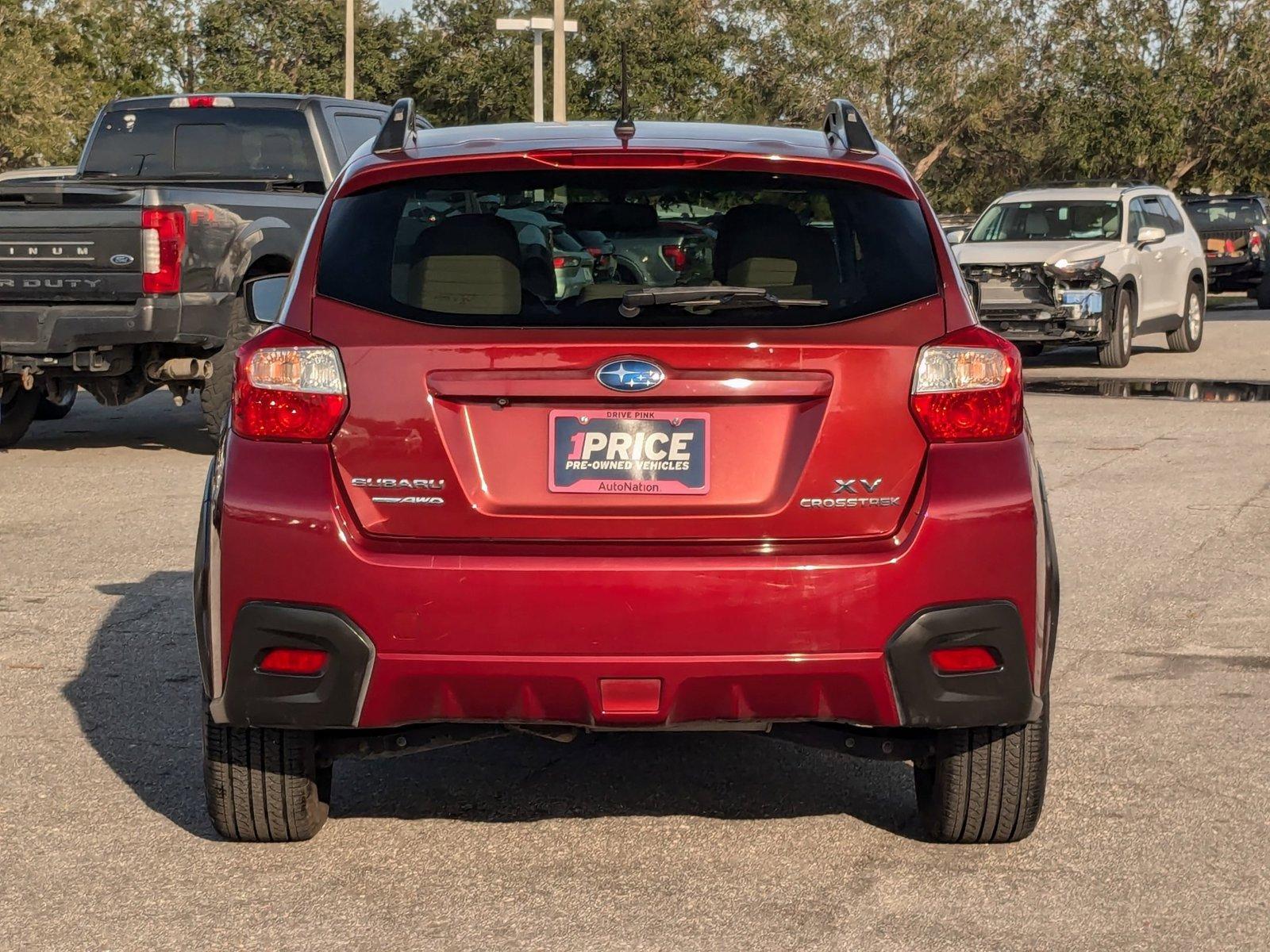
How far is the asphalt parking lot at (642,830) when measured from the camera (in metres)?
4.04

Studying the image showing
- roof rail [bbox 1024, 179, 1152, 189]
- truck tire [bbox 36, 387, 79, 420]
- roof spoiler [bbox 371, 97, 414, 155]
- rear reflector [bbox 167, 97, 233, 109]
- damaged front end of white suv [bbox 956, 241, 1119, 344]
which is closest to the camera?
roof spoiler [bbox 371, 97, 414, 155]

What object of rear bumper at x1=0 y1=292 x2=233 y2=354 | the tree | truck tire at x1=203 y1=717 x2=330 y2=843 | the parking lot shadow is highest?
the tree

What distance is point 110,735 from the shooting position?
5633 millimetres

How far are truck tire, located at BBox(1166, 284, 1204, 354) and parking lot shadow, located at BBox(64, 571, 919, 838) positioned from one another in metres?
16.7

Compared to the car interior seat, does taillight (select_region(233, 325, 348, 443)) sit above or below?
below

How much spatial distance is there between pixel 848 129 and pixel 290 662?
180 centimetres

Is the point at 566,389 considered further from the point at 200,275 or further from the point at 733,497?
the point at 200,275

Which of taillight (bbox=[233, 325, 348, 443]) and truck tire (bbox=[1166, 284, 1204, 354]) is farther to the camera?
truck tire (bbox=[1166, 284, 1204, 354])

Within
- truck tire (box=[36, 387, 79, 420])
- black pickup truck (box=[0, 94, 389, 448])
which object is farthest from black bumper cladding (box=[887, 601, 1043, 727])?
truck tire (box=[36, 387, 79, 420])

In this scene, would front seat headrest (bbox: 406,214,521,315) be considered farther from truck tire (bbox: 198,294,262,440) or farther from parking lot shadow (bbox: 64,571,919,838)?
truck tire (bbox: 198,294,262,440)

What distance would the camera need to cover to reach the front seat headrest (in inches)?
161

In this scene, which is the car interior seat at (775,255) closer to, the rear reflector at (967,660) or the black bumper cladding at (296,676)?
the rear reflector at (967,660)

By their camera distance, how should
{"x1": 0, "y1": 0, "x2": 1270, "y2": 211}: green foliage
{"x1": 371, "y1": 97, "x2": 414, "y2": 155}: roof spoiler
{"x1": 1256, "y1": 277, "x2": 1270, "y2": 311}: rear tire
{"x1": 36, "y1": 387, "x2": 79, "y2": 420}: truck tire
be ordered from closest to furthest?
{"x1": 371, "y1": 97, "x2": 414, "y2": 155}: roof spoiler, {"x1": 36, "y1": 387, "x2": 79, "y2": 420}: truck tire, {"x1": 1256, "y1": 277, "x2": 1270, "y2": 311}: rear tire, {"x1": 0, "y1": 0, "x2": 1270, "y2": 211}: green foliage

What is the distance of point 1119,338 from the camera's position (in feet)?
61.2
